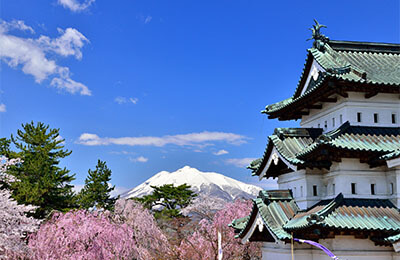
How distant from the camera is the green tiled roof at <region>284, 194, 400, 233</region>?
12984 millimetres

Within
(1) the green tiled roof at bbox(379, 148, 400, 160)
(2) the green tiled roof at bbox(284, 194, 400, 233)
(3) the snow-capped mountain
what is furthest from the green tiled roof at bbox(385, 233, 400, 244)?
(3) the snow-capped mountain

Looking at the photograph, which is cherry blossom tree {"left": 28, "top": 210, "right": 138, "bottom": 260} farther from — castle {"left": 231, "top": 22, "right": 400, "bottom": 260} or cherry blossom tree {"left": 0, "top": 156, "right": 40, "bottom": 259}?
castle {"left": 231, "top": 22, "right": 400, "bottom": 260}

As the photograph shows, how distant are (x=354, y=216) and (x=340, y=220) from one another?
64 centimetres

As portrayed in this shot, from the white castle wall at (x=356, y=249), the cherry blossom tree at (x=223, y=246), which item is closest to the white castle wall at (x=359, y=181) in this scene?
the white castle wall at (x=356, y=249)

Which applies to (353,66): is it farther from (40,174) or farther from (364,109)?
(40,174)

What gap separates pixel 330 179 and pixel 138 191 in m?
88.5

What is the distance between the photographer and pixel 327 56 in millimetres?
16297

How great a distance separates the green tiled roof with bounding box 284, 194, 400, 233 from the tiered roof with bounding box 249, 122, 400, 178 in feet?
4.31

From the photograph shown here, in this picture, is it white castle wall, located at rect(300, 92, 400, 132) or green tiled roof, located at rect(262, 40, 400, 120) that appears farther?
white castle wall, located at rect(300, 92, 400, 132)

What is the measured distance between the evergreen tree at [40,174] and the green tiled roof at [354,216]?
895 inches

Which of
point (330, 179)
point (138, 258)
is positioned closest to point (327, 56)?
point (330, 179)

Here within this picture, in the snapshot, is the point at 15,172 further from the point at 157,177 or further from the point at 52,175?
the point at 157,177

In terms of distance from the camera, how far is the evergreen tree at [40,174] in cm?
3169

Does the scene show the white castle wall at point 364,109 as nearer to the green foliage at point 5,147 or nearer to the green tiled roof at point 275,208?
the green tiled roof at point 275,208
